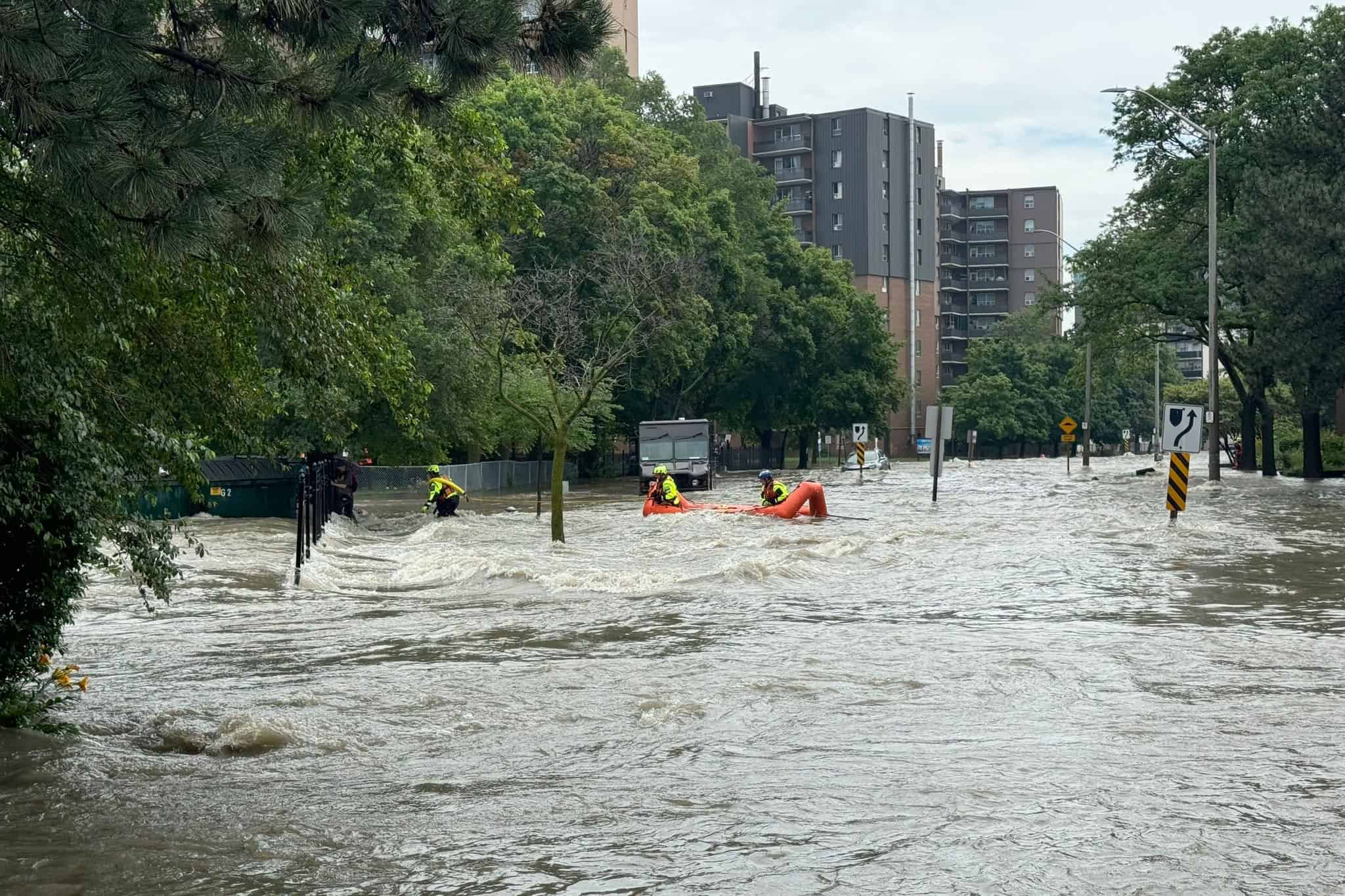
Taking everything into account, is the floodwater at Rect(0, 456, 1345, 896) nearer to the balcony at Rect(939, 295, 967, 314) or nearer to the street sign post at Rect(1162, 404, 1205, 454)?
the street sign post at Rect(1162, 404, 1205, 454)

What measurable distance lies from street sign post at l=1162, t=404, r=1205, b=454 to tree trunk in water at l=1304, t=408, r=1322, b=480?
25636 millimetres

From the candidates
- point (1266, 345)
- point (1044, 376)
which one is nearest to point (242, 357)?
point (1266, 345)

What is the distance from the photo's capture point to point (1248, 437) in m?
59.8

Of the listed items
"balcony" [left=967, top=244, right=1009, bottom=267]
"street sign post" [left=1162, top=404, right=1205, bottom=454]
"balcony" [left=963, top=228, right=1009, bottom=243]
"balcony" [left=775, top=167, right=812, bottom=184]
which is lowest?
"street sign post" [left=1162, top=404, right=1205, bottom=454]

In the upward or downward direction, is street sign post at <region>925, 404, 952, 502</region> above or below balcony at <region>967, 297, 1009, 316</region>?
below

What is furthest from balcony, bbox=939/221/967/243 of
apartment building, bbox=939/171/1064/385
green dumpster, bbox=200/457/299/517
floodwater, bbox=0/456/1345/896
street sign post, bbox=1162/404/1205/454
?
floodwater, bbox=0/456/1345/896

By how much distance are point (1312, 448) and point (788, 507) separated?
26.9 m

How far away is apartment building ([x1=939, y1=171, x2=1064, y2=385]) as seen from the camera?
6014 inches

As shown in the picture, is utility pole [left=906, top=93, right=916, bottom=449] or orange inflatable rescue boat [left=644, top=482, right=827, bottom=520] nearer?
orange inflatable rescue boat [left=644, top=482, right=827, bottom=520]

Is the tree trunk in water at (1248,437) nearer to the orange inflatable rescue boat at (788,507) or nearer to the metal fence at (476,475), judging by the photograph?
the metal fence at (476,475)

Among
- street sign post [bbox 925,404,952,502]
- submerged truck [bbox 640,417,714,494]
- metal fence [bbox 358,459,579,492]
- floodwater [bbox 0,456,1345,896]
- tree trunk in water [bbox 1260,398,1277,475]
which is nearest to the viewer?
floodwater [bbox 0,456,1345,896]

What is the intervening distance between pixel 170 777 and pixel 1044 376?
12335cm

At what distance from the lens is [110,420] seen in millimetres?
8930

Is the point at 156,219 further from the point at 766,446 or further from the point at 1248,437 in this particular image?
the point at 766,446
